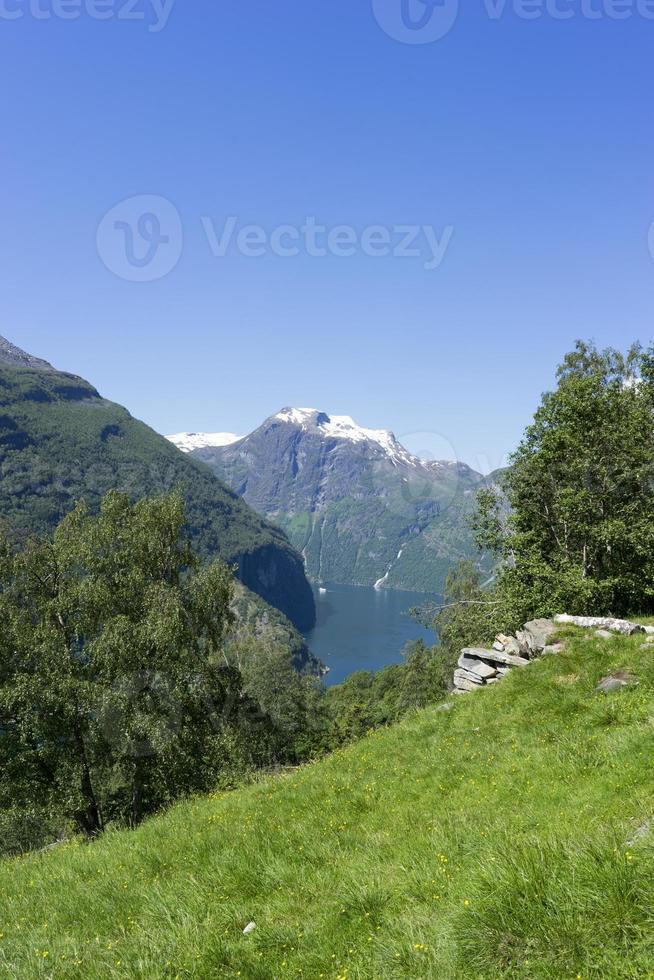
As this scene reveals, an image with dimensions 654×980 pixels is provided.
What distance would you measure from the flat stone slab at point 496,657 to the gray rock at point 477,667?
158 mm

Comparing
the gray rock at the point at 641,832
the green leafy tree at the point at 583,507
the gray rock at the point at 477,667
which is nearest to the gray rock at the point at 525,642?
the gray rock at the point at 477,667

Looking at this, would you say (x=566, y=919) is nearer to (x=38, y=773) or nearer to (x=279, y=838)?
(x=279, y=838)

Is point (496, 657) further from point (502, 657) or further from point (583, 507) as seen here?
point (583, 507)

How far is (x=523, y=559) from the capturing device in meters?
30.4

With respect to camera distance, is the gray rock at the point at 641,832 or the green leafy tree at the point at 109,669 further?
the green leafy tree at the point at 109,669

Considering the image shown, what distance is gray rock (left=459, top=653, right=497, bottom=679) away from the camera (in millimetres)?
20141

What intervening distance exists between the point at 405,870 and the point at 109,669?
2357cm

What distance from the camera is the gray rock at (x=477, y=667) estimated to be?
66.1 feet

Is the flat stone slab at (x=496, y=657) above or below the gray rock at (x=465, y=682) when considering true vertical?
above

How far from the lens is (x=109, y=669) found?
27.2m

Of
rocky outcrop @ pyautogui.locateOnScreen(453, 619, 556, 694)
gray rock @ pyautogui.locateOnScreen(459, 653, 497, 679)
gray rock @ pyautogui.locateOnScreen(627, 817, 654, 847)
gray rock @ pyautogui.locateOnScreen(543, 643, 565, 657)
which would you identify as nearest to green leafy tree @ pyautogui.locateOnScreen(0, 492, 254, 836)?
gray rock @ pyautogui.locateOnScreen(459, 653, 497, 679)

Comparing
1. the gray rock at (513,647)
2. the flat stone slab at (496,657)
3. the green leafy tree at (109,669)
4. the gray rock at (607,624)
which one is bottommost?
the green leafy tree at (109,669)

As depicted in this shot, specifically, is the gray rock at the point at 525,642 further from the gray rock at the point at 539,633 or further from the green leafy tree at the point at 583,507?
the green leafy tree at the point at 583,507

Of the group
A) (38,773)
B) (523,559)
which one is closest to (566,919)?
(523,559)
